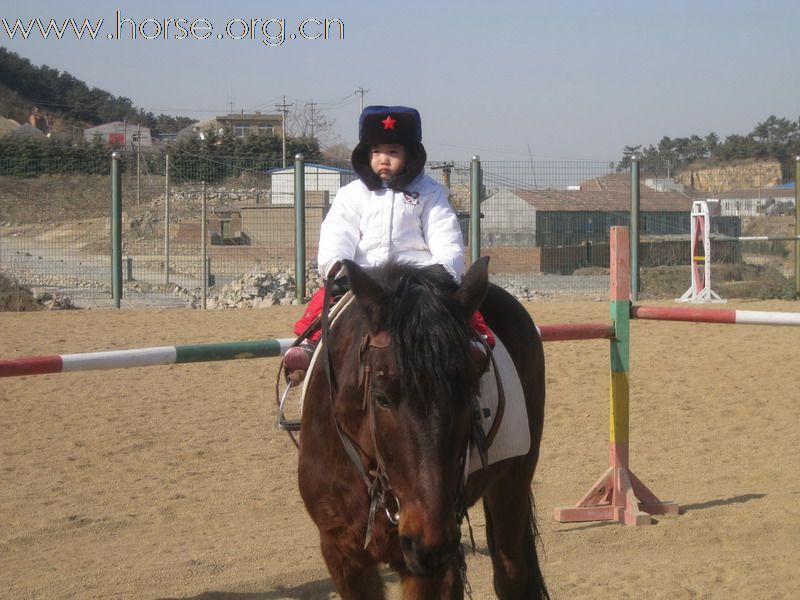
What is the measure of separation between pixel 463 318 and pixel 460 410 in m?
0.27

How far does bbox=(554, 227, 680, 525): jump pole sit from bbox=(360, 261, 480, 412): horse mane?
2872mm

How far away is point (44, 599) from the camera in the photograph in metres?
4.18

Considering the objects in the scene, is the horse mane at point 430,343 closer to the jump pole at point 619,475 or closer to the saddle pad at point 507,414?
the saddle pad at point 507,414

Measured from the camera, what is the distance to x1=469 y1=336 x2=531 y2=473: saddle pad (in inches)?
119

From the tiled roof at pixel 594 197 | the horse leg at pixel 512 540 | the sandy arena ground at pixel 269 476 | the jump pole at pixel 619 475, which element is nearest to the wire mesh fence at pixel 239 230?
the tiled roof at pixel 594 197

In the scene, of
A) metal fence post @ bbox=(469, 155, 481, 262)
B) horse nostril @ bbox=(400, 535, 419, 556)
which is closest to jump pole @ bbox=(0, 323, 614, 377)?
horse nostril @ bbox=(400, 535, 419, 556)

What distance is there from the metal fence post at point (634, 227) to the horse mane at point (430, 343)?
490 inches

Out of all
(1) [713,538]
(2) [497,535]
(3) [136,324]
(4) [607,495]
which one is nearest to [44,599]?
(2) [497,535]

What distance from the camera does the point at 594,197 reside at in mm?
16562

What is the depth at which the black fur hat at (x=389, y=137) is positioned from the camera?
11.3ft

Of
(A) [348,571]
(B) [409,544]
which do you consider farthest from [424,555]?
(A) [348,571]

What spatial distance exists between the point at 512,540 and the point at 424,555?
1492mm

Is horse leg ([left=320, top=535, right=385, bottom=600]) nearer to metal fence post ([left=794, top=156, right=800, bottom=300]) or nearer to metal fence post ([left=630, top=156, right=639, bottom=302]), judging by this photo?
metal fence post ([left=630, top=156, right=639, bottom=302])

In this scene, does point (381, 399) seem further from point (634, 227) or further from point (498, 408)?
point (634, 227)
